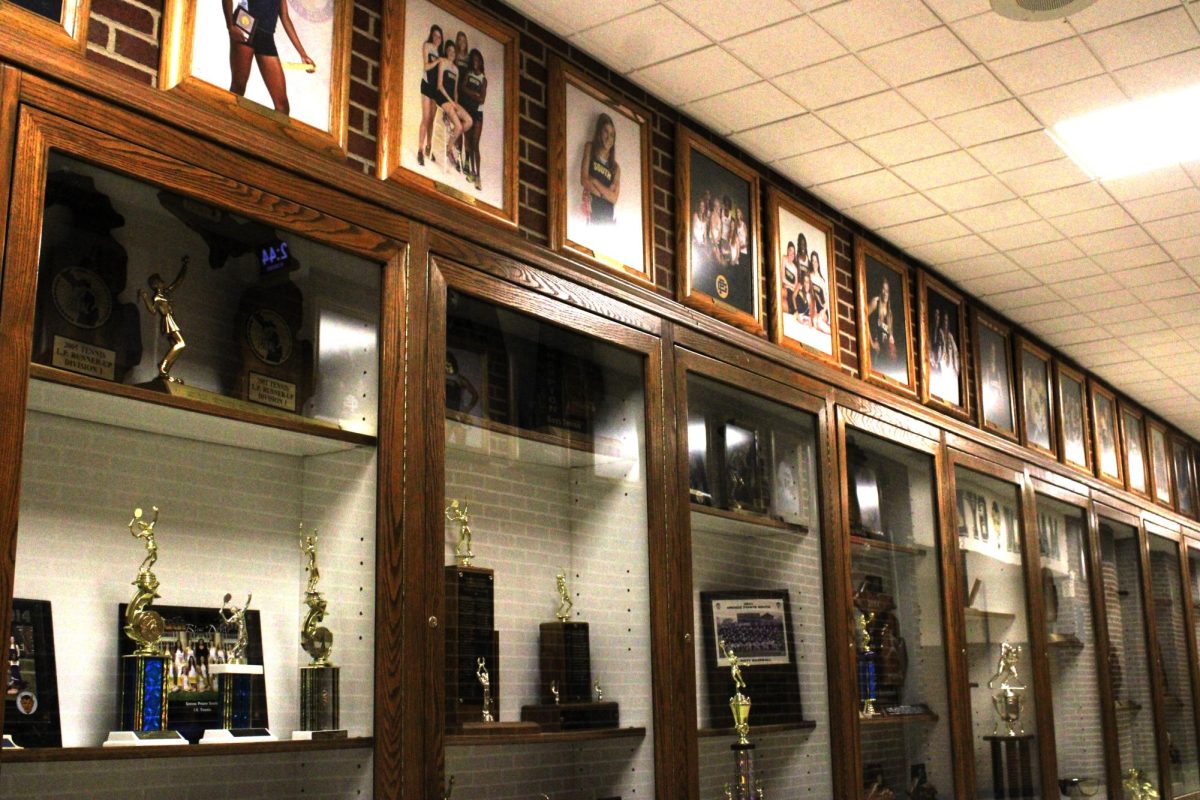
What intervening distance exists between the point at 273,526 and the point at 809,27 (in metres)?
2.24

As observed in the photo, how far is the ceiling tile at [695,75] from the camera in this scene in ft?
13.4

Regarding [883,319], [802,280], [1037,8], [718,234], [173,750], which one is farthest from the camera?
[883,319]

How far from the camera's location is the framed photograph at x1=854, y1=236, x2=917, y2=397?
17.7 feet

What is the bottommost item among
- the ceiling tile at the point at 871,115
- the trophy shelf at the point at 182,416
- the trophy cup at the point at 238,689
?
the trophy cup at the point at 238,689

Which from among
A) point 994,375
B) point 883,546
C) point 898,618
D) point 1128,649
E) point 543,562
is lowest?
point 1128,649

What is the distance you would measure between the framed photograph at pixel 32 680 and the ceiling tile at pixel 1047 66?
3270 mm

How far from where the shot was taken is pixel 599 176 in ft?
13.1

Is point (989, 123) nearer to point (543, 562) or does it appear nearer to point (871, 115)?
point (871, 115)

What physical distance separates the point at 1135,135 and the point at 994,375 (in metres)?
2.07

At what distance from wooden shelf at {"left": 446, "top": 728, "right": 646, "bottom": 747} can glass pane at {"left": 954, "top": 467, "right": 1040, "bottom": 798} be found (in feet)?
8.08

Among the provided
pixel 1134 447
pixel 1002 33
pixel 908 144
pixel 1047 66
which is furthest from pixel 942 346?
pixel 1134 447

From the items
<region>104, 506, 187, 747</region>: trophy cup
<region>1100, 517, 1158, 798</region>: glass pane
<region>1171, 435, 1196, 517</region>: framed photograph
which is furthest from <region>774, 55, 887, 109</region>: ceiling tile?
<region>1171, 435, 1196, 517</region>: framed photograph

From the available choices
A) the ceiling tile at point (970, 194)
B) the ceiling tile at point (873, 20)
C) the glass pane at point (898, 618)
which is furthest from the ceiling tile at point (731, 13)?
the glass pane at point (898, 618)

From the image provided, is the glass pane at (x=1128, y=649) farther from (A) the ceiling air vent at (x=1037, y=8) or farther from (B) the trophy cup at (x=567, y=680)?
(B) the trophy cup at (x=567, y=680)
